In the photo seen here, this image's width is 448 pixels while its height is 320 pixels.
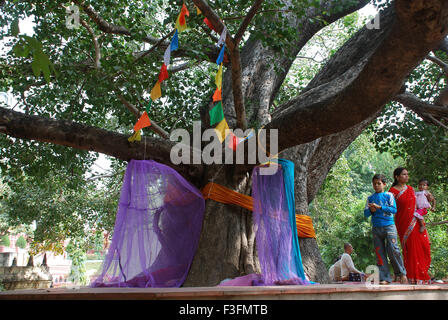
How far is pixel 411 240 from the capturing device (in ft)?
15.2

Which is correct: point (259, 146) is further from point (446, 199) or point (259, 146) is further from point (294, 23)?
point (446, 199)

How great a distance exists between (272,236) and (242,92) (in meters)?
1.53

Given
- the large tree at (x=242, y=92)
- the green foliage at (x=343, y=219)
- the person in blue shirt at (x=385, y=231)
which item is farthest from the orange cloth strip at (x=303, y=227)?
the green foliage at (x=343, y=219)

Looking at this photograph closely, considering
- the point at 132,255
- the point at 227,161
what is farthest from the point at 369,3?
the point at 132,255

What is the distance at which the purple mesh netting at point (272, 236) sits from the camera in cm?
432

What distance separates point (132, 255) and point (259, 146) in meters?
1.65

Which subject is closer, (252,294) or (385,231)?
(252,294)

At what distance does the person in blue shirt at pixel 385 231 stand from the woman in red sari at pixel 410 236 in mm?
258

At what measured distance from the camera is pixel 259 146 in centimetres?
441

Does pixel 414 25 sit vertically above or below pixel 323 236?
above

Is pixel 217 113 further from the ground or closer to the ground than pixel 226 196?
further from the ground

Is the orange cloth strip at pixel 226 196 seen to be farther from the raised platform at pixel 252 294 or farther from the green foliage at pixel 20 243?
the green foliage at pixel 20 243

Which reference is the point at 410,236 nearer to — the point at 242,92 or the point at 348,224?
the point at 242,92

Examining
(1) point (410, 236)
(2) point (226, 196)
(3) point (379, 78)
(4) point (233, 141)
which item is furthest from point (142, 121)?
(1) point (410, 236)
